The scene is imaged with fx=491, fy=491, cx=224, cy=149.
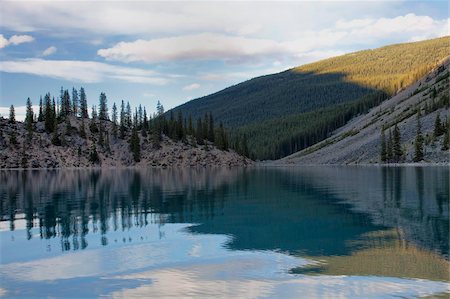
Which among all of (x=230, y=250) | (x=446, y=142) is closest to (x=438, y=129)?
(x=446, y=142)

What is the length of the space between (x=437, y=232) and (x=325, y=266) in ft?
43.9

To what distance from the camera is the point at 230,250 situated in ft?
103

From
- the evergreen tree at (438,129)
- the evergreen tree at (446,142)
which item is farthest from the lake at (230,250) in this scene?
the evergreen tree at (438,129)

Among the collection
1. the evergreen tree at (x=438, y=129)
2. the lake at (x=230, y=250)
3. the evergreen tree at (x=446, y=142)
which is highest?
the evergreen tree at (x=438, y=129)

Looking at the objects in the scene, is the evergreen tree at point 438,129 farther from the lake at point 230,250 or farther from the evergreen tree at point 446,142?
the lake at point 230,250

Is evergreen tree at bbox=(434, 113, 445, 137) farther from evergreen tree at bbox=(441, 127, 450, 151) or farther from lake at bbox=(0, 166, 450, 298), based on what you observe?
lake at bbox=(0, 166, 450, 298)

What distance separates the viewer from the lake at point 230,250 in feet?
75.6

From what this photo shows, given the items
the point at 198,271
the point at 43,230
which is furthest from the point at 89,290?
the point at 43,230

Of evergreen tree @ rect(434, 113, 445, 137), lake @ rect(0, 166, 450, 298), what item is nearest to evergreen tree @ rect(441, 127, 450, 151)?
evergreen tree @ rect(434, 113, 445, 137)

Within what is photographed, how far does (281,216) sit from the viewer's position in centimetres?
4606

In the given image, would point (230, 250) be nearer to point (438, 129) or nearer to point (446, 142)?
point (446, 142)

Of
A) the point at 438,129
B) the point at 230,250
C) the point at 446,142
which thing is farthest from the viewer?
the point at 438,129

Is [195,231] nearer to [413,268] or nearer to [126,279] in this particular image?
[126,279]

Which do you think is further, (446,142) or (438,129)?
(438,129)
